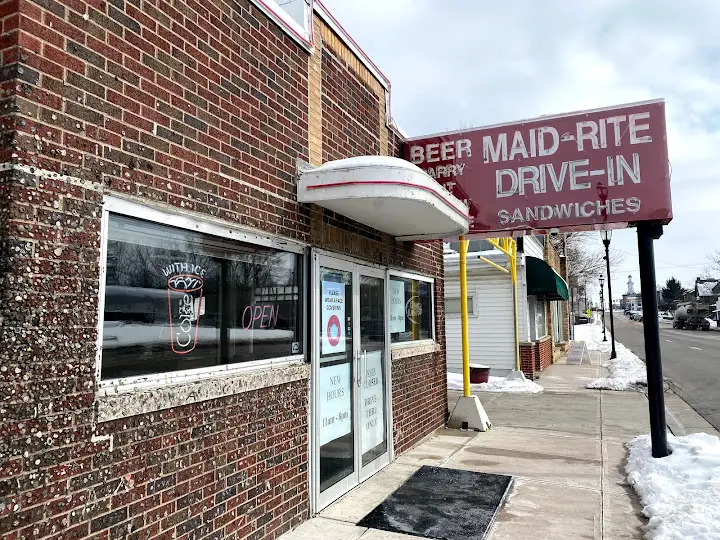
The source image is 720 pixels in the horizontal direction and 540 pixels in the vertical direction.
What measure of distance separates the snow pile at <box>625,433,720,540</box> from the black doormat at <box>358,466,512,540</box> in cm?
130

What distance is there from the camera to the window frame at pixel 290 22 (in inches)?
174

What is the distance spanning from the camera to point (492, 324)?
15.4 metres

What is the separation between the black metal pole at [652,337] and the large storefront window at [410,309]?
286 centimetres

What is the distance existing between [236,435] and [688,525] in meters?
3.55

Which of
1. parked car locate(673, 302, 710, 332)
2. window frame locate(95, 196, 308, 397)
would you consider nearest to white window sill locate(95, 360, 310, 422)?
window frame locate(95, 196, 308, 397)

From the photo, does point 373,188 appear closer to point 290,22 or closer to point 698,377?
Result: point 290,22

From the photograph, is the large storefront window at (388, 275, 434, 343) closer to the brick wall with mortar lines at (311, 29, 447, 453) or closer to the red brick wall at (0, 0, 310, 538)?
the brick wall with mortar lines at (311, 29, 447, 453)

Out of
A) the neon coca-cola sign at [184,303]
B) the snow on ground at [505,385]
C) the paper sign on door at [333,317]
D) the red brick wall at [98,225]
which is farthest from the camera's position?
the snow on ground at [505,385]

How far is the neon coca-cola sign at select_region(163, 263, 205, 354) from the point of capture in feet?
11.1

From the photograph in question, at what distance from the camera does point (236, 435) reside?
3814 mm

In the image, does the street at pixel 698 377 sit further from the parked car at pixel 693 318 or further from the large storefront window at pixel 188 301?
the parked car at pixel 693 318

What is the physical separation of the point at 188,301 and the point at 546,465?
491 cm

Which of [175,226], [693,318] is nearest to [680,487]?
[175,226]

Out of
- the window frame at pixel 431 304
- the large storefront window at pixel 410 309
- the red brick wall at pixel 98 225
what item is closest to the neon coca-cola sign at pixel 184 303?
the red brick wall at pixel 98 225
